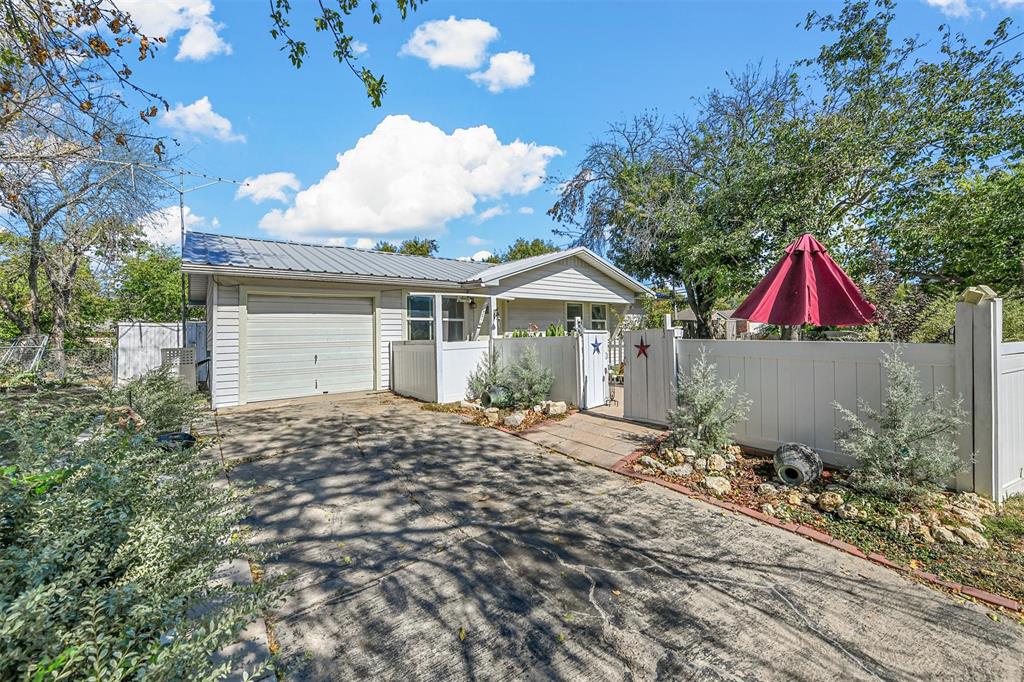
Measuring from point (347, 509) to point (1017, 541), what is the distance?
505 centimetres

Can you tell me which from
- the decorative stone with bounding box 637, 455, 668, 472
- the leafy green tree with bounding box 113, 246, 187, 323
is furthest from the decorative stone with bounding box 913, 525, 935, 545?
the leafy green tree with bounding box 113, 246, 187, 323

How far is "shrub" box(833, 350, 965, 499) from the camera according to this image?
3383 mm

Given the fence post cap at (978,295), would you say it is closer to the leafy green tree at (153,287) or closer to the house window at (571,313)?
the house window at (571,313)

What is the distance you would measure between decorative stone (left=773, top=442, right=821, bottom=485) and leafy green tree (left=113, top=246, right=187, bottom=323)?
28.4 metres

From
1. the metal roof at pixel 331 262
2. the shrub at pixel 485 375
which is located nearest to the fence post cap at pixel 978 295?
the shrub at pixel 485 375

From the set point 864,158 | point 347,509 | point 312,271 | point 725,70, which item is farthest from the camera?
point 725,70

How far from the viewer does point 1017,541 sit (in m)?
2.93

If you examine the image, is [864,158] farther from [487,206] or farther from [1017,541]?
[487,206]

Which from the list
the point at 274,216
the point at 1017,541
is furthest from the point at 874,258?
the point at 274,216

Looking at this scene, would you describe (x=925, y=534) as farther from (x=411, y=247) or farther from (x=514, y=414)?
(x=411, y=247)

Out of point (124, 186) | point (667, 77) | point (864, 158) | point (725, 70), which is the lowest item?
point (864, 158)

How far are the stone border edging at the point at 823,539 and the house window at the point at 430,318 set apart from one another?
7.41 m

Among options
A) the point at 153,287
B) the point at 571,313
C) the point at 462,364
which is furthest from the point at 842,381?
the point at 153,287

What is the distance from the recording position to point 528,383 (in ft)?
25.5
